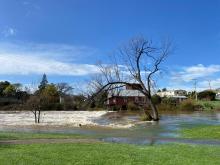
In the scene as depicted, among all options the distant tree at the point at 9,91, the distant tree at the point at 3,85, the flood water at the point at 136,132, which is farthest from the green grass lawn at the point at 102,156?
the distant tree at the point at 3,85

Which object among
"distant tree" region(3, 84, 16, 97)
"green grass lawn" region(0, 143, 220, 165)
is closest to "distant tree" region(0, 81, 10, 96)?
"distant tree" region(3, 84, 16, 97)

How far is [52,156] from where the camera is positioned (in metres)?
14.9

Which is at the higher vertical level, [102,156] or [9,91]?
[9,91]

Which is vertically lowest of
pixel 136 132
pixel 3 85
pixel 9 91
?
pixel 136 132

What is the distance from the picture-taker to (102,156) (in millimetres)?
15070

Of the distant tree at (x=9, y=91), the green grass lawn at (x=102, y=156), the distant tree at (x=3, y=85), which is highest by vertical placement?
the distant tree at (x=3, y=85)

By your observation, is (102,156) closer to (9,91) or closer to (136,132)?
(136,132)

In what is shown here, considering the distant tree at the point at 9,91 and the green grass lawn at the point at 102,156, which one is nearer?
the green grass lawn at the point at 102,156

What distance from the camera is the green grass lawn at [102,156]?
1380 centimetres

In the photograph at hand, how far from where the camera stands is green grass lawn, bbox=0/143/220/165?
13805 millimetres

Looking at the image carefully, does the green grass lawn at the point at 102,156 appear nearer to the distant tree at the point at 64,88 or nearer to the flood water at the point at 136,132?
the flood water at the point at 136,132

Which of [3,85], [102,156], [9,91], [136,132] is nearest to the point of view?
[102,156]

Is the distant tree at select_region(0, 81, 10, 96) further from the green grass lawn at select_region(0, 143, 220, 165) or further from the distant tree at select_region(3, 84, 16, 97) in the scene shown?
the green grass lawn at select_region(0, 143, 220, 165)

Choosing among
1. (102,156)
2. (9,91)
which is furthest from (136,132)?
(9,91)
